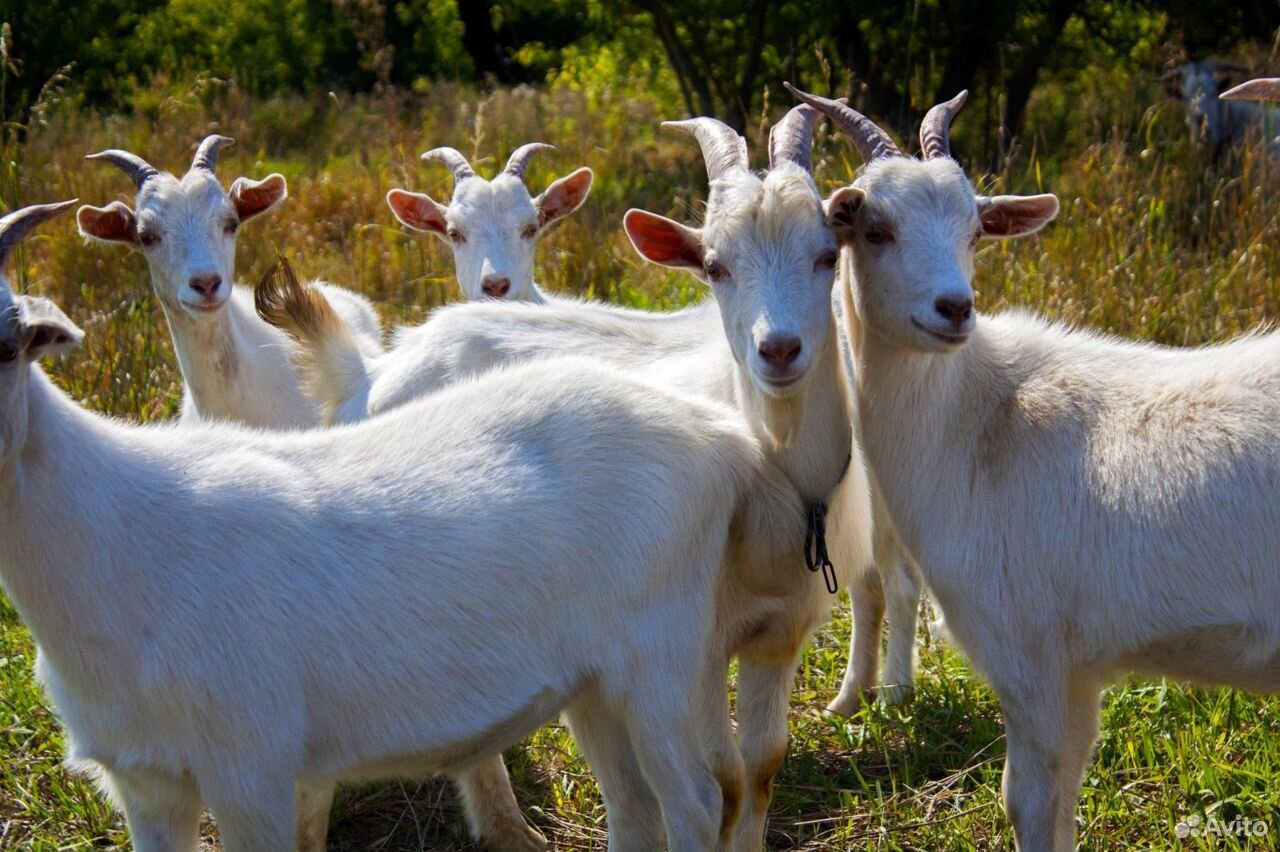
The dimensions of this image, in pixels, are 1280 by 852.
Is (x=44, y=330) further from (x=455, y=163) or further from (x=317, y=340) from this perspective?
(x=455, y=163)

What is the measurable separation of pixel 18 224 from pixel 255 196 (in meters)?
2.77

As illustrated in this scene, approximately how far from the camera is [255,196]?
589cm

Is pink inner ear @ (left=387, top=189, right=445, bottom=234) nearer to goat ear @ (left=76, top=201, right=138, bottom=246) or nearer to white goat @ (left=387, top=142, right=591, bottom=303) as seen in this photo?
white goat @ (left=387, top=142, right=591, bottom=303)

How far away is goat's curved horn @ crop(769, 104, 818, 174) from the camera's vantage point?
394cm

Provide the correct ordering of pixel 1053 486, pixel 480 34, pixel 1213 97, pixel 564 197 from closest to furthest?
pixel 1053 486
pixel 564 197
pixel 1213 97
pixel 480 34

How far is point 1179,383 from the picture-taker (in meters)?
3.64

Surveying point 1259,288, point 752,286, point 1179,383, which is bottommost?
point 1259,288

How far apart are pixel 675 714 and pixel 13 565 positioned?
150 centimetres

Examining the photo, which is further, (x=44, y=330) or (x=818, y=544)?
(x=818, y=544)

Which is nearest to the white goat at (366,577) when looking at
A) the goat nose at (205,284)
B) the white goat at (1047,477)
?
the white goat at (1047,477)

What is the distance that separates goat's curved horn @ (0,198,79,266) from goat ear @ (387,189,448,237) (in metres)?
3.68

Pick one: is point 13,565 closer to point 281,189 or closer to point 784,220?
point 784,220

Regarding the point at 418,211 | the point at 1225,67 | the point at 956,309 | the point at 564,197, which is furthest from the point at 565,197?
the point at 1225,67

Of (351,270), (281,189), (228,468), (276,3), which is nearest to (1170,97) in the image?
(351,270)
